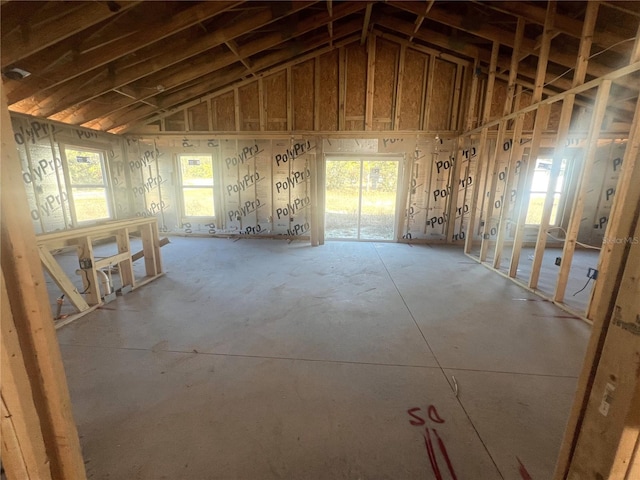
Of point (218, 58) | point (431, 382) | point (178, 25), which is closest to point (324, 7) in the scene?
point (218, 58)

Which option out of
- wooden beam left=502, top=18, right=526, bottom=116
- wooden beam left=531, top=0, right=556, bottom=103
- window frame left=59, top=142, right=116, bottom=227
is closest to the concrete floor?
wooden beam left=531, top=0, right=556, bottom=103

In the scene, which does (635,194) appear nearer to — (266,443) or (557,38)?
(266,443)

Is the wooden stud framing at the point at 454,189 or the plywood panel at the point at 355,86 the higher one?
the plywood panel at the point at 355,86

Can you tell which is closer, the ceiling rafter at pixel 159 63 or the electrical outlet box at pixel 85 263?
the electrical outlet box at pixel 85 263

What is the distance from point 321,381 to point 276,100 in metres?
6.42

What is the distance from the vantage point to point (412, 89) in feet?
20.5

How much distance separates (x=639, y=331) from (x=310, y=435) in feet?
5.27

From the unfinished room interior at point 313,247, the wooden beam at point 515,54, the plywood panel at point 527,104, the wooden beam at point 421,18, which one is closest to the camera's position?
the unfinished room interior at point 313,247

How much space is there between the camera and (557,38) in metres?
4.54

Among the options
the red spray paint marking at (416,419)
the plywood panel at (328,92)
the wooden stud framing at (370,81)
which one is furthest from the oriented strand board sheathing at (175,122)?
the red spray paint marking at (416,419)

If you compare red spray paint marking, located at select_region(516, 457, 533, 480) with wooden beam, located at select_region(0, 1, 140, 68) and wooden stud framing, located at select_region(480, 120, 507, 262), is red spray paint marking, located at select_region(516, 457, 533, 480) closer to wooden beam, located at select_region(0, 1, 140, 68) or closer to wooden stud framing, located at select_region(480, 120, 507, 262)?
wooden stud framing, located at select_region(480, 120, 507, 262)

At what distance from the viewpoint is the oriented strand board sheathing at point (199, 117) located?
22.2ft

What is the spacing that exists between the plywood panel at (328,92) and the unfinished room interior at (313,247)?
0.05 meters

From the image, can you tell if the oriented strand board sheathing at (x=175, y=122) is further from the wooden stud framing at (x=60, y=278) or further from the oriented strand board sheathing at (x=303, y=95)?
the wooden stud framing at (x=60, y=278)
